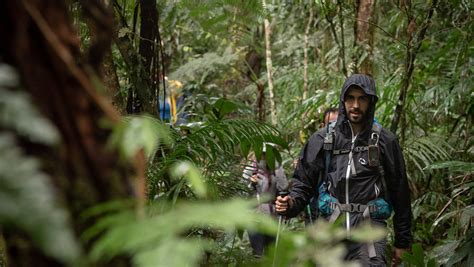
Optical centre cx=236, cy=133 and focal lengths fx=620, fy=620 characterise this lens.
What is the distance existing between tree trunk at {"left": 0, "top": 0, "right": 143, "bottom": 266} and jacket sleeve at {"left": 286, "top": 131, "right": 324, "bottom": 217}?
309cm

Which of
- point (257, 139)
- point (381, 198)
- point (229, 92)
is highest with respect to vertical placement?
point (257, 139)

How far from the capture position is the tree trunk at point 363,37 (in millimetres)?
5668

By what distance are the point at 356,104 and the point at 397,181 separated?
0.58m

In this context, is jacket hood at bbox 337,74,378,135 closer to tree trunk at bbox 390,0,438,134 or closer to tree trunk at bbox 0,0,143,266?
tree trunk at bbox 390,0,438,134

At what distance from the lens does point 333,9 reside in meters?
5.44

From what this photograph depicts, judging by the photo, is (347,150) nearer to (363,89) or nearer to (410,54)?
(363,89)

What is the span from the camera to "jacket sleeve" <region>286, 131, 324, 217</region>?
4.11 meters

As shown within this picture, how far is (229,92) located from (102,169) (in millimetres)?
10568

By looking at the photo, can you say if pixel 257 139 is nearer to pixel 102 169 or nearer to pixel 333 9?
pixel 333 9

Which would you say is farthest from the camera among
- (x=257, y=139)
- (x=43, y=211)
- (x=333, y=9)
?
(x=333, y=9)

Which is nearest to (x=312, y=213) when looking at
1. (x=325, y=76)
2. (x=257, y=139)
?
(x=257, y=139)

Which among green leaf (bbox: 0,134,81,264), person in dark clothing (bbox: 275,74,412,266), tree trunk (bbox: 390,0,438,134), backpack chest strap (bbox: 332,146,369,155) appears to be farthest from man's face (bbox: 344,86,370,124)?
green leaf (bbox: 0,134,81,264)

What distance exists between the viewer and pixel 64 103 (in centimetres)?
103

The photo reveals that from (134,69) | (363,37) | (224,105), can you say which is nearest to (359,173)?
(224,105)
